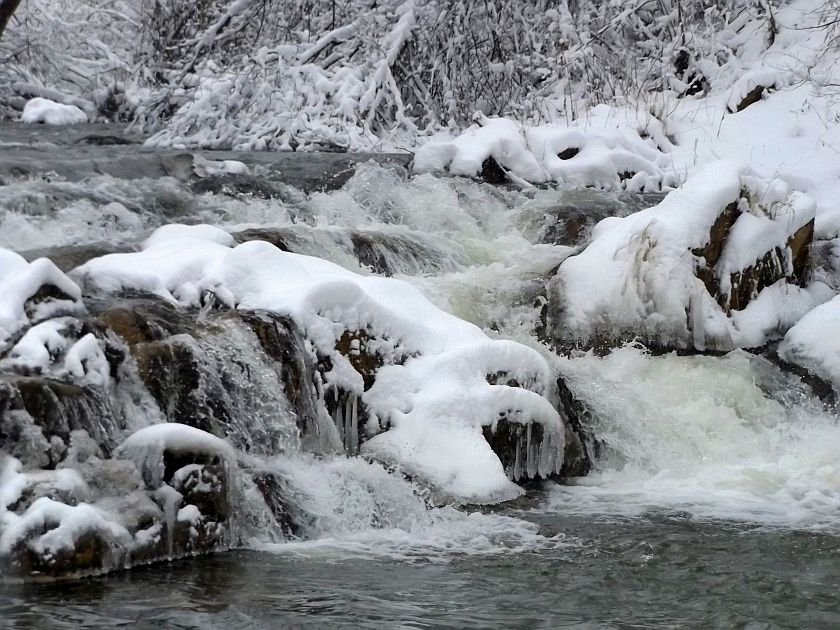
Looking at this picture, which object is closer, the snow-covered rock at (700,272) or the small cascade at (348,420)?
the small cascade at (348,420)

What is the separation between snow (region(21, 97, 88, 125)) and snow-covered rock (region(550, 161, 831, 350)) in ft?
31.9

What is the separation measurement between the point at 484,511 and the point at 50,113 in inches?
476

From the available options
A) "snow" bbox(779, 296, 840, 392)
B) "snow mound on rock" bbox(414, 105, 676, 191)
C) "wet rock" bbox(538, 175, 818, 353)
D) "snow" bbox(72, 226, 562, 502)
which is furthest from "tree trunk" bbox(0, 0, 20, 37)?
"snow mound on rock" bbox(414, 105, 676, 191)

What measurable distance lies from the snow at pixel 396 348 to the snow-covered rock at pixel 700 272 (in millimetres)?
1360

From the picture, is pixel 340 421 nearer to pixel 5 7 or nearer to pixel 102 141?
pixel 5 7

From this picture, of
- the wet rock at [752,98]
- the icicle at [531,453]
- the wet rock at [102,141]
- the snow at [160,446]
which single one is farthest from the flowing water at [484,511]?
the wet rock at [752,98]

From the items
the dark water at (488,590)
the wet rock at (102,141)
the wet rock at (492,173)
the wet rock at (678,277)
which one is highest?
the wet rock at (102,141)

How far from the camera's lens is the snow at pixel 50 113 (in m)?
15.1

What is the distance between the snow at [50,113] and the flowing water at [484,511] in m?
5.59

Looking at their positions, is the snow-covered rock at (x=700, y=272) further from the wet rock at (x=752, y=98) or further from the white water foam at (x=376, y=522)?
the wet rock at (x=752, y=98)

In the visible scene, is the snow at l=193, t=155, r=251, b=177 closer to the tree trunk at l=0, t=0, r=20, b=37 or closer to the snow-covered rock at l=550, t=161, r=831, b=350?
the snow-covered rock at l=550, t=161, r=831, b=350

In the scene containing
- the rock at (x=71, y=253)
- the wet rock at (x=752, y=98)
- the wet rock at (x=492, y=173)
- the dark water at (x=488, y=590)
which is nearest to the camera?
the dark water at (x=488, y=590)

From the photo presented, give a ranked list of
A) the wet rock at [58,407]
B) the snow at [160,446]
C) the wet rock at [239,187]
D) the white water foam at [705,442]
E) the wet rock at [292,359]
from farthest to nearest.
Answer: the wet rock at [239,187] → the white water foam at [705,442] → the wet rock at [292,359] → the snow at [160,446] → the wet rock at [58,407]

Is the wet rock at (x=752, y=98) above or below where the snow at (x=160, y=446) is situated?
above
